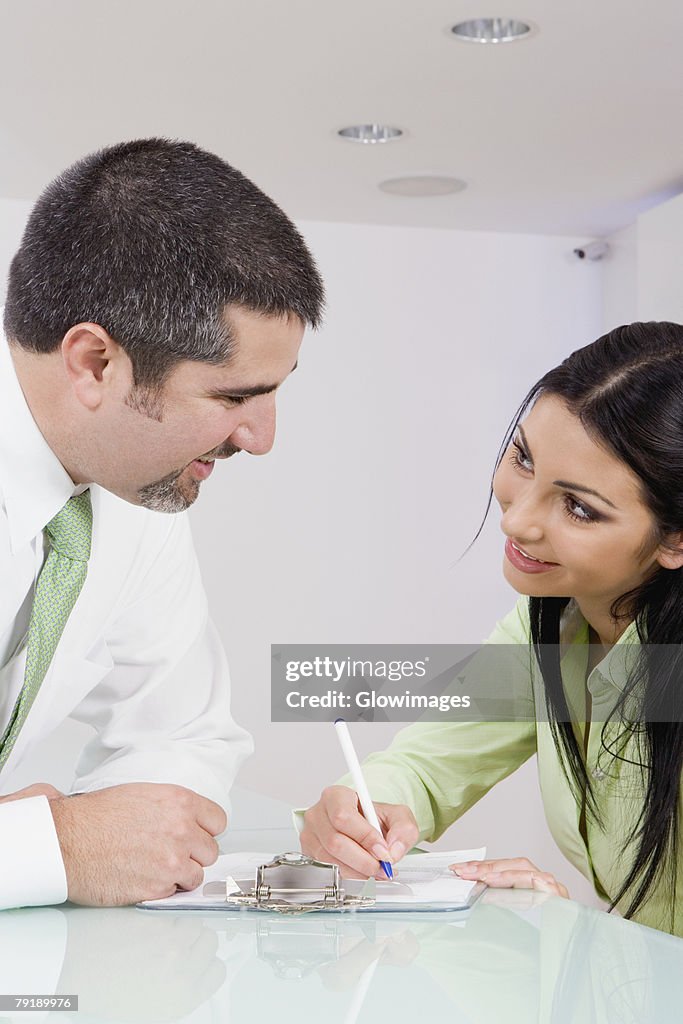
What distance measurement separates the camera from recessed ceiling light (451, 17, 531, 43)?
312 cm

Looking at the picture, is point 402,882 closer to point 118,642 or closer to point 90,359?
point 118,642

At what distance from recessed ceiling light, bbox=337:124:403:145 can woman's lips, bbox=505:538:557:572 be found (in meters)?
2.51

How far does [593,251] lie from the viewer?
5.41m

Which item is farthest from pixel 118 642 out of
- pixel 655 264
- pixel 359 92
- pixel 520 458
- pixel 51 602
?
pixel 655 264

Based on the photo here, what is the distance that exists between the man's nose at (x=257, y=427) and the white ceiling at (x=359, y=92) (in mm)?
1853

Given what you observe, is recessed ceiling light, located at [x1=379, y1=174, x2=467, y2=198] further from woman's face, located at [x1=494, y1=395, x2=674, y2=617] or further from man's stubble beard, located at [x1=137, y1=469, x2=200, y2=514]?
man's stubble beard, located at [x1=137, y1=469, x2=200, y2=514]

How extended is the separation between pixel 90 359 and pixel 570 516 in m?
0.72

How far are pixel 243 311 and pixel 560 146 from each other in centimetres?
303

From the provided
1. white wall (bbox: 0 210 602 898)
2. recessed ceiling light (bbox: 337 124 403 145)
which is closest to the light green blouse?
recessed ceiling light (bbox: 337 124 403 145)

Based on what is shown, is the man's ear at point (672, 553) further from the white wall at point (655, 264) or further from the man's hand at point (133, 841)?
the white wall at point (655, 264)

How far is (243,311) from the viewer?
133 centimetres

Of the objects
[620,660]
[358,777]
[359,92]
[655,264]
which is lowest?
[358,777]

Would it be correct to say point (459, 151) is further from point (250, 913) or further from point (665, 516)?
point (250, 913)

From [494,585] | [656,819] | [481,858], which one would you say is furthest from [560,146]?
[481,858]
